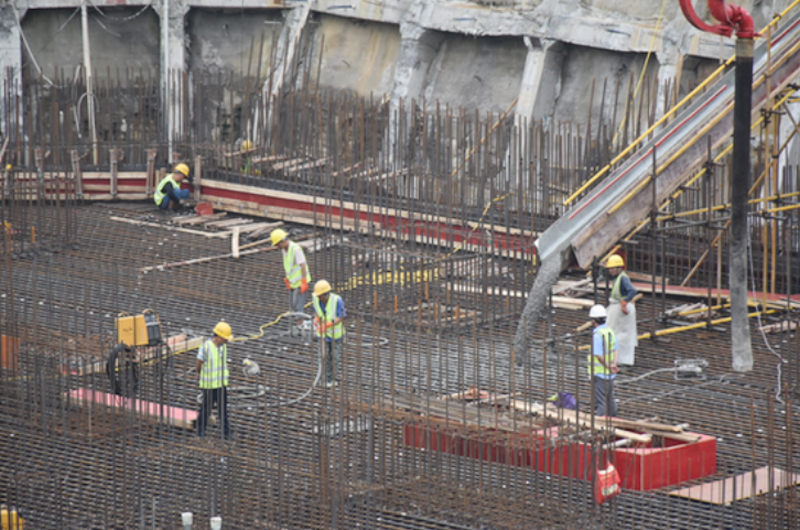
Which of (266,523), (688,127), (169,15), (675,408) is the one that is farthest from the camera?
(169,15)

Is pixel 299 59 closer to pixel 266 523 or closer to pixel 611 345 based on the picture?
pixel 611 345

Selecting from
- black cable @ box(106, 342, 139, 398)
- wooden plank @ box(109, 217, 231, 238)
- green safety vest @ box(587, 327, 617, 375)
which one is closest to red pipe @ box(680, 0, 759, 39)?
green safety vest @ box(587, 327, 617, 375)

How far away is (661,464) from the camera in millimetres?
10602

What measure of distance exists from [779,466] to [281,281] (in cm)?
814

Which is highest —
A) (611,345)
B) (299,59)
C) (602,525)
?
(299,59)

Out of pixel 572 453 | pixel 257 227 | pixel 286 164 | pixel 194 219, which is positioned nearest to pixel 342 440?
pixel 572 453

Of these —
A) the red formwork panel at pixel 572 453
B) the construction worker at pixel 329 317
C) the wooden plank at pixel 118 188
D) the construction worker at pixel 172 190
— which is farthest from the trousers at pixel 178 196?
the red formwork panel at pixel 572 453

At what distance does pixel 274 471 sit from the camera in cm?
1019

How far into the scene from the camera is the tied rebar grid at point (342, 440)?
9.73 meters

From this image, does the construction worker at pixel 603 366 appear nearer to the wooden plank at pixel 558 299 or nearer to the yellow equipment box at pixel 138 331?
the wooden plank at pixel 558 299

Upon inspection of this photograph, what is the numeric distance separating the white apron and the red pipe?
3101mm

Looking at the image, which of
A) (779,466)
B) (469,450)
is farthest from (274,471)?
(779,466)

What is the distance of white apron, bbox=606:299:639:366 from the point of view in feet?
45.6

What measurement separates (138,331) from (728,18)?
6.92 metres
